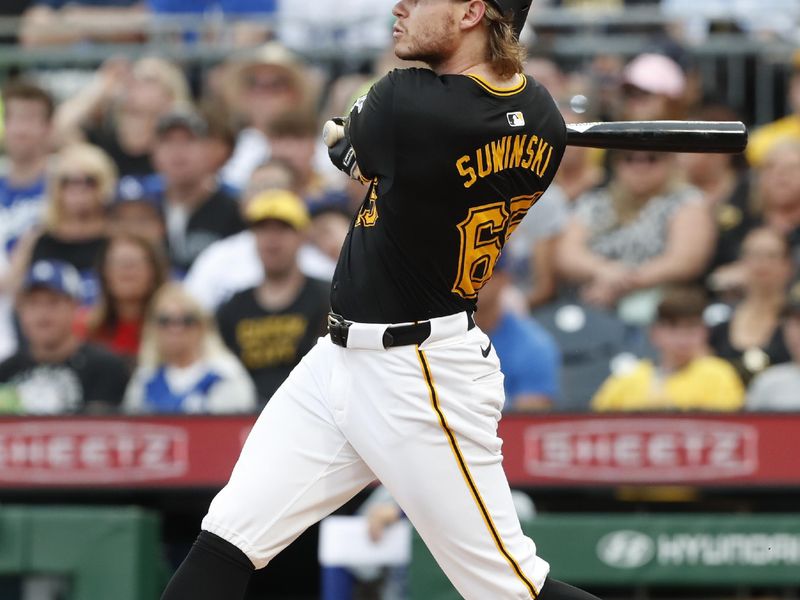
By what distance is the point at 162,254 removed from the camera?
744 cm

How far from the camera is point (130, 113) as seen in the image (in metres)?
8.71

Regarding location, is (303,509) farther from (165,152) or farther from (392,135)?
(165,152)

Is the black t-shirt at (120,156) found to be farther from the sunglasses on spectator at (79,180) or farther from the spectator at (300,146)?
the spectator at (300,146)

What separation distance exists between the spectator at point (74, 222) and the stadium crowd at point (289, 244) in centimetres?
1

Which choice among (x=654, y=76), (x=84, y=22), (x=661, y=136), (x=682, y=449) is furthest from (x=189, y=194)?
(x=661, y=136)

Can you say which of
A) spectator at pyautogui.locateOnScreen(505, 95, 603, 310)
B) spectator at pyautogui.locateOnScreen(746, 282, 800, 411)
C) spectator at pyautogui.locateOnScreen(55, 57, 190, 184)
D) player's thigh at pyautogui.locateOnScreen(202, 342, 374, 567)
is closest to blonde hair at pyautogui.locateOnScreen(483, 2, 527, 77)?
player's thigh at pyautogui.locateOnScreen(202, 342, 374, 567)

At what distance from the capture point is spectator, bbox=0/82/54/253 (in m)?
8.52

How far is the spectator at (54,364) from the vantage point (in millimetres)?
6844

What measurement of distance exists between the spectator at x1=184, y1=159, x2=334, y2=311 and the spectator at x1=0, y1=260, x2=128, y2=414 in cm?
63

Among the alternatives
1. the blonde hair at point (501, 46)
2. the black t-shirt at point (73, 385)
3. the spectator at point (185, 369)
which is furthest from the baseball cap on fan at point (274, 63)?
the blonde hair at point (501, 46)

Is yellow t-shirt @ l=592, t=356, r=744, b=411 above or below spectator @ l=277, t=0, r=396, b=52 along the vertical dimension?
below

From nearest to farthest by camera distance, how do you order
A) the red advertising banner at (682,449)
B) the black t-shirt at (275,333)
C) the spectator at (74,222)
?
1. the red advertising banner at (682,449)
2. the black t-shirt at (275,333)
3. the spectator at (74,222)

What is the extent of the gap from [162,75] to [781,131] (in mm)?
3453

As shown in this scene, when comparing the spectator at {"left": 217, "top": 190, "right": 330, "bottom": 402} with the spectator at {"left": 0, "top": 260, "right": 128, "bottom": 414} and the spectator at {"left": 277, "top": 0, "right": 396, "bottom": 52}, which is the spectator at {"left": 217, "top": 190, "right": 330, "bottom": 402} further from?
Result: the spectator at {"left": 277, "top": 0, "right": 396, "bottom": 52}
